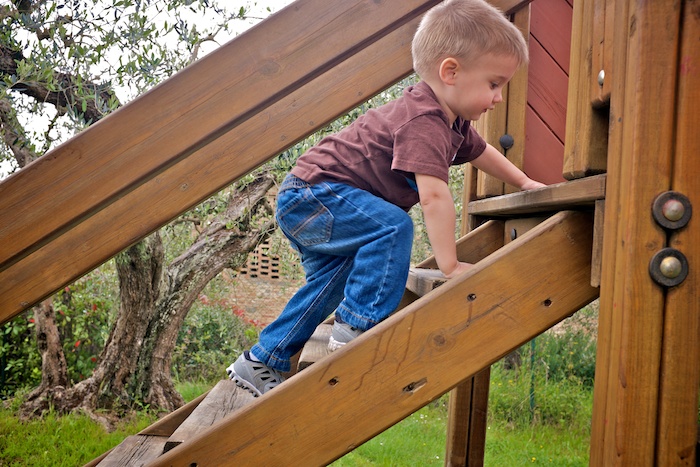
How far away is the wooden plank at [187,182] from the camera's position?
1628mm

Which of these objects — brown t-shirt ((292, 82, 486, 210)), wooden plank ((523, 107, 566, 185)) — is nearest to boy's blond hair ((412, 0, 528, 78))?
brown t-shirt ((292, 82, 486, 210))

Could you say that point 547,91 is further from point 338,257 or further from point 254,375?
point 254,375

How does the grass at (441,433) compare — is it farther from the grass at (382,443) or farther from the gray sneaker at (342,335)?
the gray sneaker at (342,335)

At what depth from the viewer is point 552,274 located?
1.57 metres

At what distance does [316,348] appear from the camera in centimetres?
205

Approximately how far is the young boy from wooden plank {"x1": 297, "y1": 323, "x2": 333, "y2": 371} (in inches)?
1.8

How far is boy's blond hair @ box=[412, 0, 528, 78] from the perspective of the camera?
1.88m

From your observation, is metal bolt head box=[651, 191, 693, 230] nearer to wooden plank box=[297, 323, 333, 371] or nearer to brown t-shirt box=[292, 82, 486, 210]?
brown t-shirt box=[292, 82, 486, 210]

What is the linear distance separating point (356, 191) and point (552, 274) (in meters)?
0.72

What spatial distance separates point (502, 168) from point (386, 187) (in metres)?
0.66

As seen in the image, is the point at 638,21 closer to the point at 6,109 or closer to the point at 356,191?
the point at 356,191

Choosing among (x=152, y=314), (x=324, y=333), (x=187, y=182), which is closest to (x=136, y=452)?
(x=324, y=333)

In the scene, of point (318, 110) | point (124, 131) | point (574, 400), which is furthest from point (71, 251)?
point (574, 400)

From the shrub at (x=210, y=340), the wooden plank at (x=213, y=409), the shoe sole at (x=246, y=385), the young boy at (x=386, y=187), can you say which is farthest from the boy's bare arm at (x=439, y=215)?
the shrub at (x=210, y=340)
